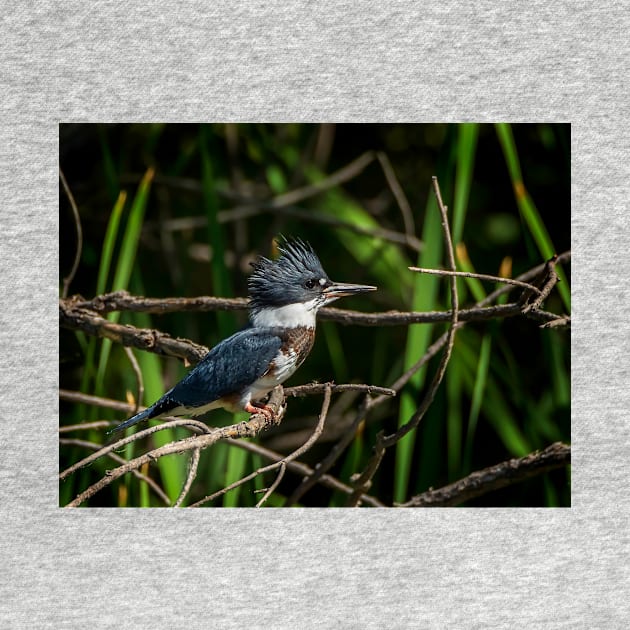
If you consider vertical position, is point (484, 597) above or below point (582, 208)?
below

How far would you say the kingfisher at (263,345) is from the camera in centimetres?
264

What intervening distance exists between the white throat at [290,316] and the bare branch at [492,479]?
0.73 meters

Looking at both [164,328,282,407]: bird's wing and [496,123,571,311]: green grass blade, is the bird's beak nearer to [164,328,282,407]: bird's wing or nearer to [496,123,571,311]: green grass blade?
[164,328,282,407]: bird's wing

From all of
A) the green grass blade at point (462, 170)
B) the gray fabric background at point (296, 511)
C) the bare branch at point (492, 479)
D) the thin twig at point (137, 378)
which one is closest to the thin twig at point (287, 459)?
the gray fabric background at point (296, 511)

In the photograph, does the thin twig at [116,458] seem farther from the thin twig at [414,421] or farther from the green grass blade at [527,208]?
the green grass blade at [527,208]

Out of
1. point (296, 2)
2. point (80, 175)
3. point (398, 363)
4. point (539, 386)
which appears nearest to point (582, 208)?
point (539, 386)

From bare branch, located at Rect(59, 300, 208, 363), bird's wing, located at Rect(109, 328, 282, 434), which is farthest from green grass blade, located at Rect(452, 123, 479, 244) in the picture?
bare branch, located at Rect(59, 300, 208, 363)

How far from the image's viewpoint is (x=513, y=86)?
8.95 feet

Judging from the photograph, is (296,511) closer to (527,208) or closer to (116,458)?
(116,458)

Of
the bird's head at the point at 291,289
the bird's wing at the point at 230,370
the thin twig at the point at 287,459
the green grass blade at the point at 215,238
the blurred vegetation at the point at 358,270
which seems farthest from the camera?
the green grass blade at the point at 215,238

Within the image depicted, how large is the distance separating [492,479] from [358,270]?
3.21 ft

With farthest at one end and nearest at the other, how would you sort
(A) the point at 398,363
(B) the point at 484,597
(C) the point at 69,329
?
(A) the point at 398,363 → (C) the point at 69,329 → (B) the point at 484,597

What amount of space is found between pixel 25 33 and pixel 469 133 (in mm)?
1484

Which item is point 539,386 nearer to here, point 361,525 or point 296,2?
point 361,525
